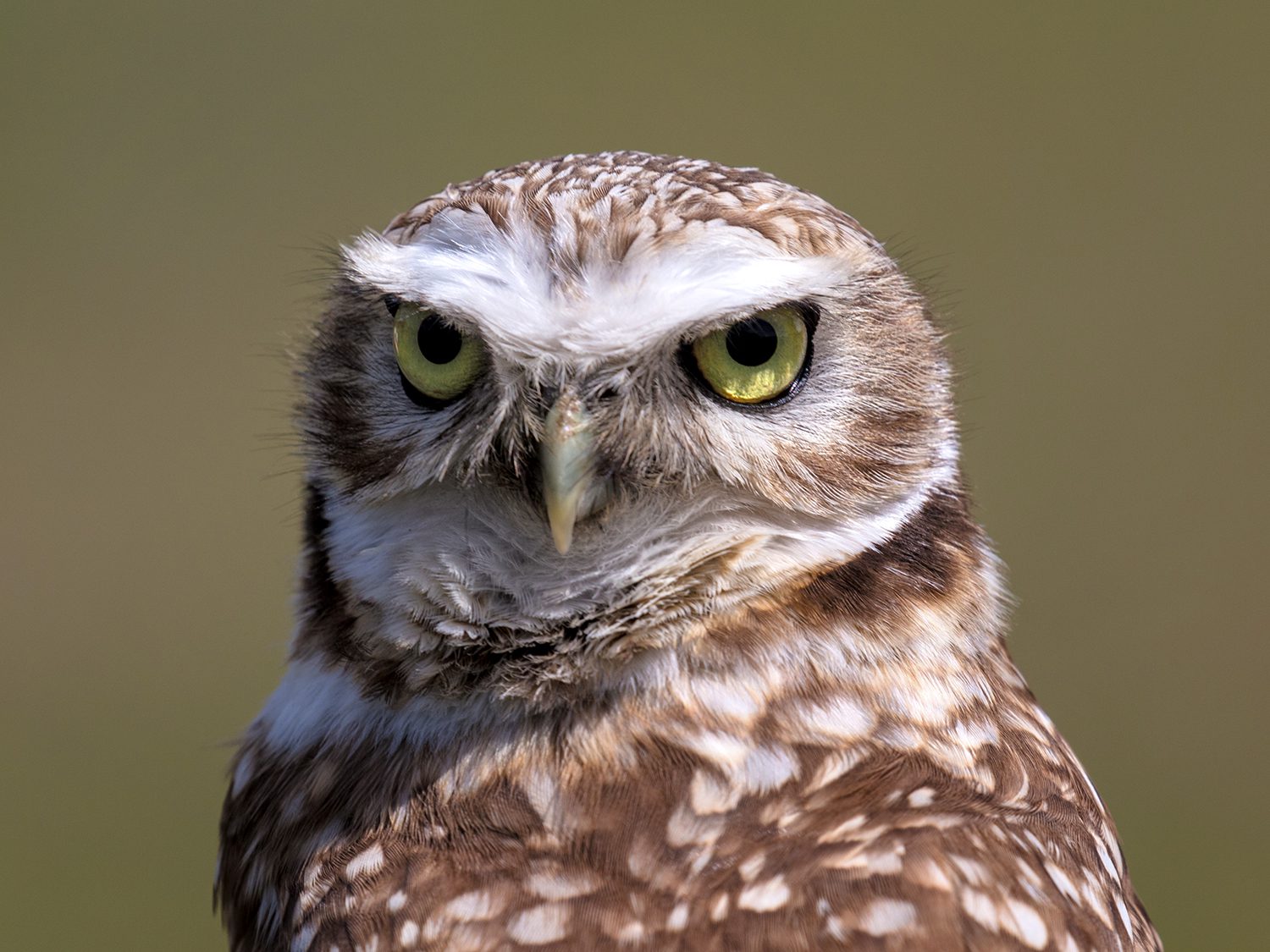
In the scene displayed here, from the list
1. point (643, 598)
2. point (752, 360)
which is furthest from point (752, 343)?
point (643, 598)

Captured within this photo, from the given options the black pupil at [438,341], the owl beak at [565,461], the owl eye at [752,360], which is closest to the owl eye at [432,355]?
the black pupil at [438,341]

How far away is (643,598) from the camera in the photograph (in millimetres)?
1730

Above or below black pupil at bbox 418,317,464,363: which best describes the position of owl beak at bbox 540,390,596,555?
below

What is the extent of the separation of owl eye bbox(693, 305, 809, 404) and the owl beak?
0.51 feet

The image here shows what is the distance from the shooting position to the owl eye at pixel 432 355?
1.72 metres

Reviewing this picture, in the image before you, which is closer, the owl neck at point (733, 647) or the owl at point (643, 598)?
the owl at point (643, 598)

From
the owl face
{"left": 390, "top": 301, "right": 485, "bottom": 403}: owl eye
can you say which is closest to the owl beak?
the owl face

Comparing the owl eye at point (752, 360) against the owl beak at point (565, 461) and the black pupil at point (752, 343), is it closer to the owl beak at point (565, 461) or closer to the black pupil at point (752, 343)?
the black pupil at point (752, 343)

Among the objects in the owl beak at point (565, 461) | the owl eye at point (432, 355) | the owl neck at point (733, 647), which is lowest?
the owl neck at point (733, 647)

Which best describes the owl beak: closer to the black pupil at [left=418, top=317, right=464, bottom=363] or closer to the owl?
the owl

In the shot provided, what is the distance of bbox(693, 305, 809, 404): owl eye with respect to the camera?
5.57 feet

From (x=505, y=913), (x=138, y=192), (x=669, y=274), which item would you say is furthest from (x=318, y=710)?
(x=138, y=192)

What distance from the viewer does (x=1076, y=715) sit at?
7.10 m

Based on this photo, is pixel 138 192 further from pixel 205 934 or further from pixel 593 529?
pixel 593 529
